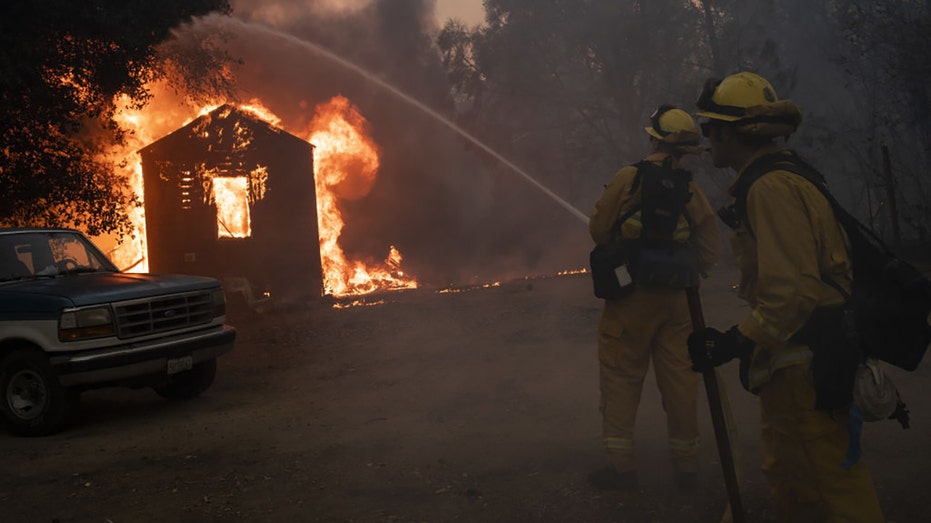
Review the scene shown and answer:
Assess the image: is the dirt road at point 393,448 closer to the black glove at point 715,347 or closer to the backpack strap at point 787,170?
the black glove at point 715,347

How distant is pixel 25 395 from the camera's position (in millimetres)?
6543

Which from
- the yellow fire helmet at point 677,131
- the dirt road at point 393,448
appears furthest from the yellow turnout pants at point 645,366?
the yellow fire helmet at point 677,131

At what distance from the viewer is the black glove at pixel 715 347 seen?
2932 mm

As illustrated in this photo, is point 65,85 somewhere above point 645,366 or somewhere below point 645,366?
above

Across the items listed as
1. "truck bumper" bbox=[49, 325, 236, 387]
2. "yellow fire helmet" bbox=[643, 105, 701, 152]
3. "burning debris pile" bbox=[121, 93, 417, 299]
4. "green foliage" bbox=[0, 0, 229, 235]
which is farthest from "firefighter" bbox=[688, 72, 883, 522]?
"burning debris pile" bbox=[121, 93, 417, 299]

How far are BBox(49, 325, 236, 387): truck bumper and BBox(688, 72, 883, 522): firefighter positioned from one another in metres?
5.11

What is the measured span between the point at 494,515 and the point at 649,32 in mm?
25527

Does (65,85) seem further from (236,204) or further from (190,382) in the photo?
(236,204)

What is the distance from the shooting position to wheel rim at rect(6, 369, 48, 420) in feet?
21.3

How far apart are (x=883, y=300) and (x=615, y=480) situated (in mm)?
2119

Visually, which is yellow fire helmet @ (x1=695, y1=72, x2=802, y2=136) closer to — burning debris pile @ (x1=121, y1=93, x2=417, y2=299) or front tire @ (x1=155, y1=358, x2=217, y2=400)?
front tire @ (x1=155, y1=358, x2=217, y2=400)

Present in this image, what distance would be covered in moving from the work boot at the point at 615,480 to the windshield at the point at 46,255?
554 cm

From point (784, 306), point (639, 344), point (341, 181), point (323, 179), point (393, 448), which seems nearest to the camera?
point (784, 306)

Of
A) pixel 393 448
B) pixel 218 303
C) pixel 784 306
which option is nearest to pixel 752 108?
pixel 784 306
